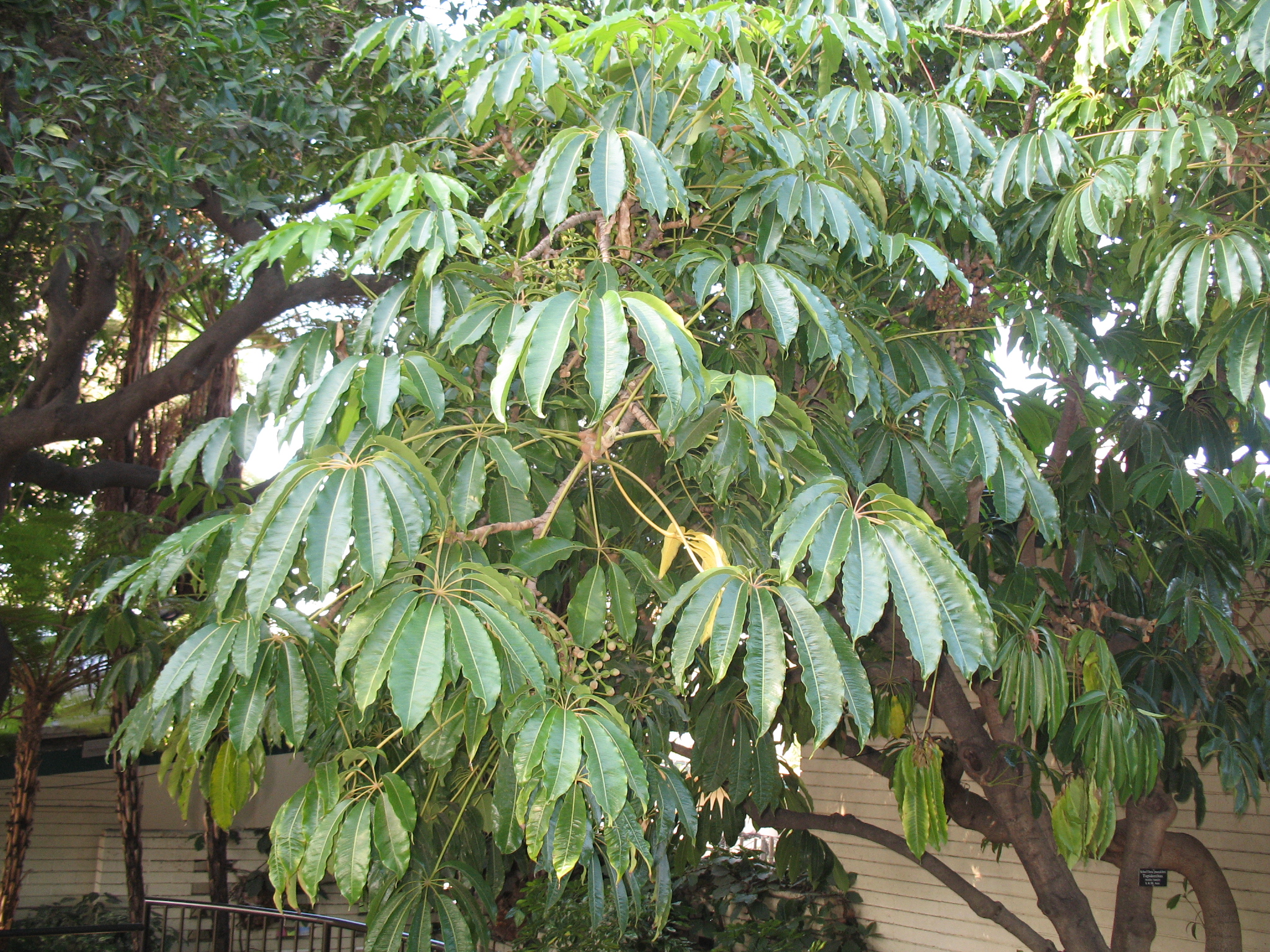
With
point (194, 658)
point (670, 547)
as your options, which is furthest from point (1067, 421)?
point (194, 658)

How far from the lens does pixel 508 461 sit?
68.6 inches

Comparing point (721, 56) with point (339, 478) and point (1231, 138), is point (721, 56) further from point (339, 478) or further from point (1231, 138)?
point (339, 478)

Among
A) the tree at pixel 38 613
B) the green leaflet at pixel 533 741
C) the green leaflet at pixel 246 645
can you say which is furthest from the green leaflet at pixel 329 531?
the tree at pixel 38 613

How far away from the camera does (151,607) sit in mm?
3658

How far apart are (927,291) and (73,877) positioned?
795cm

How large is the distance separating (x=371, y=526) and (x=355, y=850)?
1.97 feet

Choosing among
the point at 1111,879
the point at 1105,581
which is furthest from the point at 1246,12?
the point at 1111,879

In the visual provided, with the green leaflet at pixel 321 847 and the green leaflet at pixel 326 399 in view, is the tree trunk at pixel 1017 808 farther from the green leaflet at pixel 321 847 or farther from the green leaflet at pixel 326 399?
the green leaflet at pixel 326 399

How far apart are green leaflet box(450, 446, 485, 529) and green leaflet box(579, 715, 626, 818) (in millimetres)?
406

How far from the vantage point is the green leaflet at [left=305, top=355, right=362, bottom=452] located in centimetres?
150

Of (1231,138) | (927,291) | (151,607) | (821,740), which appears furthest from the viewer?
(151,607)

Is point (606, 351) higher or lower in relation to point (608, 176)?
lower

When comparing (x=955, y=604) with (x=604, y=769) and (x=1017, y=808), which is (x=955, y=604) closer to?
(x=604, y=769)

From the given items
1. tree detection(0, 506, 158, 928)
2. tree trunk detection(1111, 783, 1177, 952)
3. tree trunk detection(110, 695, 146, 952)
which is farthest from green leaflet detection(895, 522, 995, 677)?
tree trunk detection(110, 695, 146, 952)
